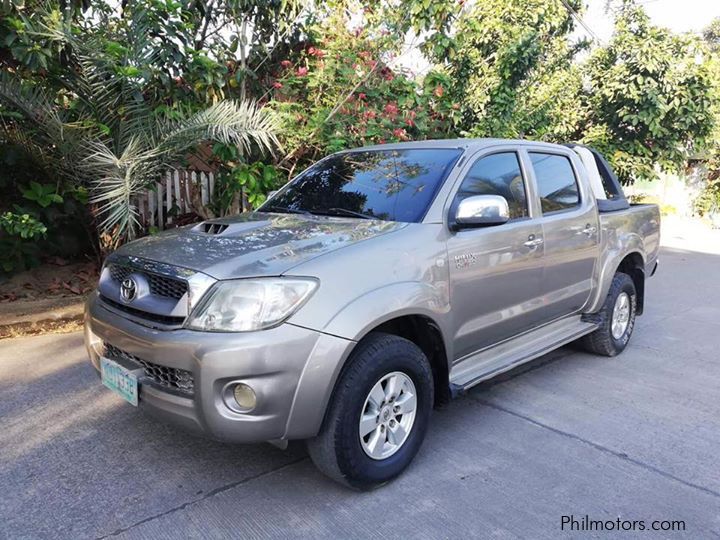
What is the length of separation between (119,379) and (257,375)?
863 mm

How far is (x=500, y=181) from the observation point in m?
3.77

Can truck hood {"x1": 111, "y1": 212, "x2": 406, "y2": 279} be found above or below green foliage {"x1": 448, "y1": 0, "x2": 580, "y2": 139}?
below

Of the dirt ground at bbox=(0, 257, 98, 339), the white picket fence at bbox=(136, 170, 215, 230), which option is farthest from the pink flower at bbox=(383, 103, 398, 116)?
the dirt ground at bbox=(0, 257, 98, 339)

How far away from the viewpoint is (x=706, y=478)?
3.01 meters

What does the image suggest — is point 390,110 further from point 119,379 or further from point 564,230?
point 119,379

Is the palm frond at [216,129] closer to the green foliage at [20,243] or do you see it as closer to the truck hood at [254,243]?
the green foliage at [20,243]

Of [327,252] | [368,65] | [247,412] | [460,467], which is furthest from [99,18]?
[460,467]

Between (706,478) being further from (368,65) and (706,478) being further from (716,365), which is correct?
(368,65)

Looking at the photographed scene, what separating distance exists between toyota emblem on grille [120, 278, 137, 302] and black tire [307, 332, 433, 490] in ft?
3.65

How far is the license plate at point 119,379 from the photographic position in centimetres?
268

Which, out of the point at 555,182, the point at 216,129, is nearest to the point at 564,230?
the point at 555,182

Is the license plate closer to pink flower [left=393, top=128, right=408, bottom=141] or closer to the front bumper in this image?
the front bumper

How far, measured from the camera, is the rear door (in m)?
4.01

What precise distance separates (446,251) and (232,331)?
129cm
